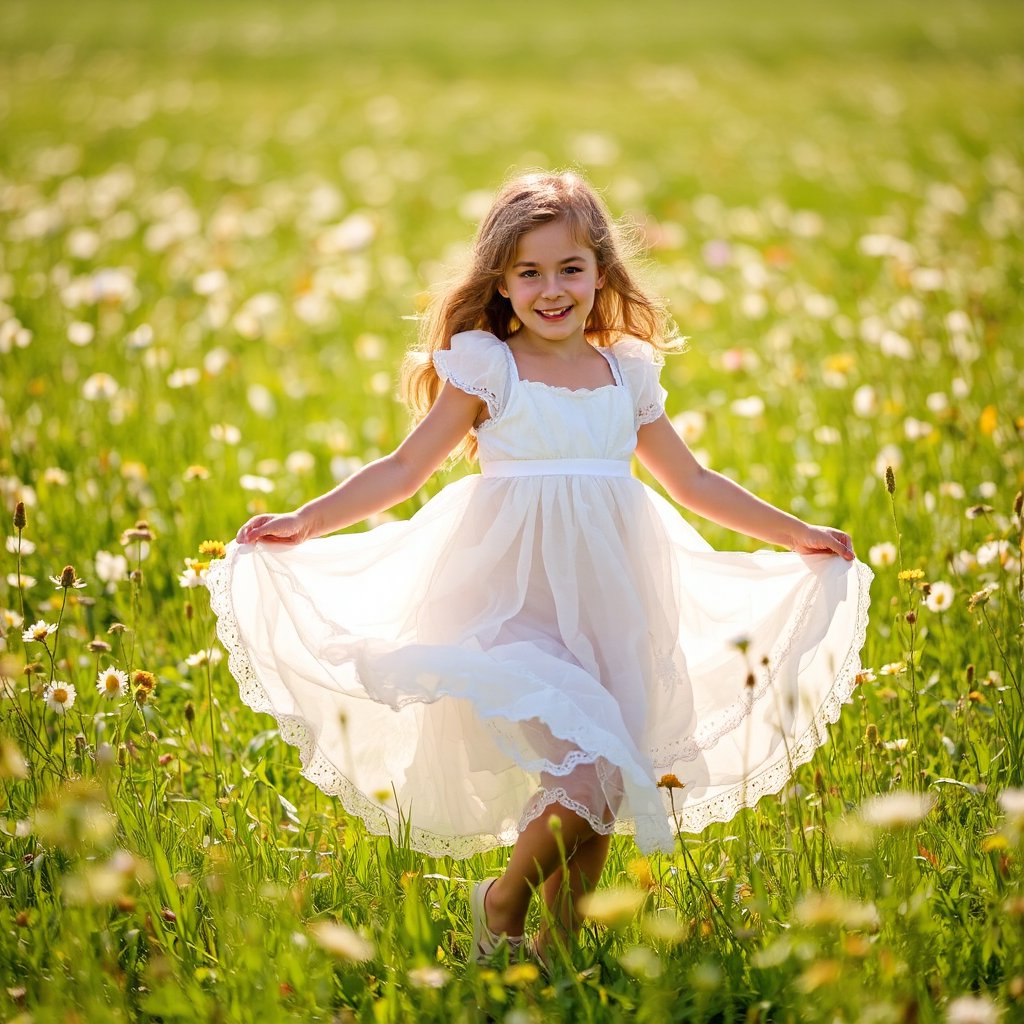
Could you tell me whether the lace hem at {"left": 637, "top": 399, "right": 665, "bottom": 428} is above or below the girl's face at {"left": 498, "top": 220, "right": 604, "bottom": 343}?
below

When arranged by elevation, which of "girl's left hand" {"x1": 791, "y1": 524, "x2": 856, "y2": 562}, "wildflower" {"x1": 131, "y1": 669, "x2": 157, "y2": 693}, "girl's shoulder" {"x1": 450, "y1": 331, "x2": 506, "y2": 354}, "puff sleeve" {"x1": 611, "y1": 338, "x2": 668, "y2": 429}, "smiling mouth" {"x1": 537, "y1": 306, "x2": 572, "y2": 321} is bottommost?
"wildflower" {"x1": 131, "y1": 669, "x2": 157, "y2": 693}

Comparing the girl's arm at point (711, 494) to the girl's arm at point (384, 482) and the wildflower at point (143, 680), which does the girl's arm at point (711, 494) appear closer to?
the girl's arm at point (384, 482)

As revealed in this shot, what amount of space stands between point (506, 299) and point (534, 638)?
84cm

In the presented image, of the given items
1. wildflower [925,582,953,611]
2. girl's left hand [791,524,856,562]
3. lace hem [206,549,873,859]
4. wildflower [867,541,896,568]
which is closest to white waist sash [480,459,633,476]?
girl's left hand [791,524,856,562]

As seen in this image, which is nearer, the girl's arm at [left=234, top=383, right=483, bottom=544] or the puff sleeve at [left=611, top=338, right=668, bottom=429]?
the girl's arm at [left=234, top=383, right=483, bottom=544]

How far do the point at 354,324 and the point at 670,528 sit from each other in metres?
4.20

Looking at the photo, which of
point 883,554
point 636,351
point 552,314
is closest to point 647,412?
point 636,351

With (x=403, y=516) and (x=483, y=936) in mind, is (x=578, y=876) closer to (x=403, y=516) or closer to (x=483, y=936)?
(x=483, y=936)

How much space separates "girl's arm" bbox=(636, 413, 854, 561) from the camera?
2803 mm

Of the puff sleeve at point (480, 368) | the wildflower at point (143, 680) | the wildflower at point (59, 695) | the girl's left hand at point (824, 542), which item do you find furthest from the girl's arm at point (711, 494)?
the wildflower at point (59, 695)

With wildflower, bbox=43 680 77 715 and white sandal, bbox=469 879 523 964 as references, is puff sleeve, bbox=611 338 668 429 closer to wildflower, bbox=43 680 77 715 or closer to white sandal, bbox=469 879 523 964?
white sandal, bbox=469 879 523 964

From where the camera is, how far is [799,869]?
236 centimetres

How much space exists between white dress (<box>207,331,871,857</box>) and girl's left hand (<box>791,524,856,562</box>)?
24 millimetres

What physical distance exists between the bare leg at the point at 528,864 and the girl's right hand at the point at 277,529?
0.74 meters
